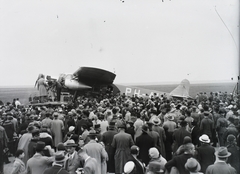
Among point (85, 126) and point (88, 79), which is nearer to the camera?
point (85, 126)

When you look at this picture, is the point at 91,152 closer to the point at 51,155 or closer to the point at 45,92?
the point at 51,155

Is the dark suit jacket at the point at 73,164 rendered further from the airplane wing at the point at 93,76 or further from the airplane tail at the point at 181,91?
the airplane tail at the point at 181,91

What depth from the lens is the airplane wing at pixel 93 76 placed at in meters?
16.5

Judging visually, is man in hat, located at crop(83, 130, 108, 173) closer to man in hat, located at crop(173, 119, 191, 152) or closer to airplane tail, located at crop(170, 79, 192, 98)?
man in hat, located at crop(173, 119, 191, 152)

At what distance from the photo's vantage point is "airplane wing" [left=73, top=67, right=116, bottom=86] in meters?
16.5

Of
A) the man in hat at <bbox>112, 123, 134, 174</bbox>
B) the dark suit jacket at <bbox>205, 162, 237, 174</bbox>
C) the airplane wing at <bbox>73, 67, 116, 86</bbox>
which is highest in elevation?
the airplane wing at <bbox>73, 67, 116, 86</bbox>

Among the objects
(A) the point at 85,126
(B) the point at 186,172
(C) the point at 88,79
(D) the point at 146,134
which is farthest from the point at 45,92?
(B) the point at 186,172

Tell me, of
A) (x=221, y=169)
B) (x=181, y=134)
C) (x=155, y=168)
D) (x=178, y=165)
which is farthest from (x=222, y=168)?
(x=181, y=134)

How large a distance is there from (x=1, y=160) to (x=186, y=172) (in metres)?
5.22

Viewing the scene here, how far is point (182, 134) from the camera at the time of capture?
6945mm

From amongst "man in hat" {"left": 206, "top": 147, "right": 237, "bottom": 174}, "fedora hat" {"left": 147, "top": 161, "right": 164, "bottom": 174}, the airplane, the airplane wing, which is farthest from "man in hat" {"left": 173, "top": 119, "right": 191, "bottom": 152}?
the airplane wing

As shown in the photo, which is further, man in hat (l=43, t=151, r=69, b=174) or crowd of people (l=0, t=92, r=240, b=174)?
crowd of people (l=0, t=92, r=240, b=174)

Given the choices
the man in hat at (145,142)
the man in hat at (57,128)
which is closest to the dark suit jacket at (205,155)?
the man in hat at (145,142)

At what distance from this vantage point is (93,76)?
17203mm
